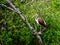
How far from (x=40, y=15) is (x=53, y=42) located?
54cm

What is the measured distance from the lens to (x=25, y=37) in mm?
4672

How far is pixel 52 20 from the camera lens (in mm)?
4477

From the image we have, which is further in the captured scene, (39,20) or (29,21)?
(29,21)

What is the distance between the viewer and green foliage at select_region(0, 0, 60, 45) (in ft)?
14.7

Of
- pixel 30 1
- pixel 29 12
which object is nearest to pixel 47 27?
pixel 29 12

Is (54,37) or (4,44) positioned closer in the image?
(54,37)

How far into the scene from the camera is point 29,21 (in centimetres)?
462

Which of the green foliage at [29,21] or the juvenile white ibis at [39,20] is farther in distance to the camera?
the green foliage at [29,21]

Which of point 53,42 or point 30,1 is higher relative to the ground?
point 30,1

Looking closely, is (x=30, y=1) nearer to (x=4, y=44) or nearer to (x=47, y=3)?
(x=47, y=3)

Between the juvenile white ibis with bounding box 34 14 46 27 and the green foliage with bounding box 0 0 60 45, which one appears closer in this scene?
the juvenile white ibis with bounding box 34 14 46 27

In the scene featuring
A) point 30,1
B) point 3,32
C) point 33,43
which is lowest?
point 33,43

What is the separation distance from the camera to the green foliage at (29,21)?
4496mm

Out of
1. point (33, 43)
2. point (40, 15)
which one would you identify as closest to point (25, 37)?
point (33, 43)
